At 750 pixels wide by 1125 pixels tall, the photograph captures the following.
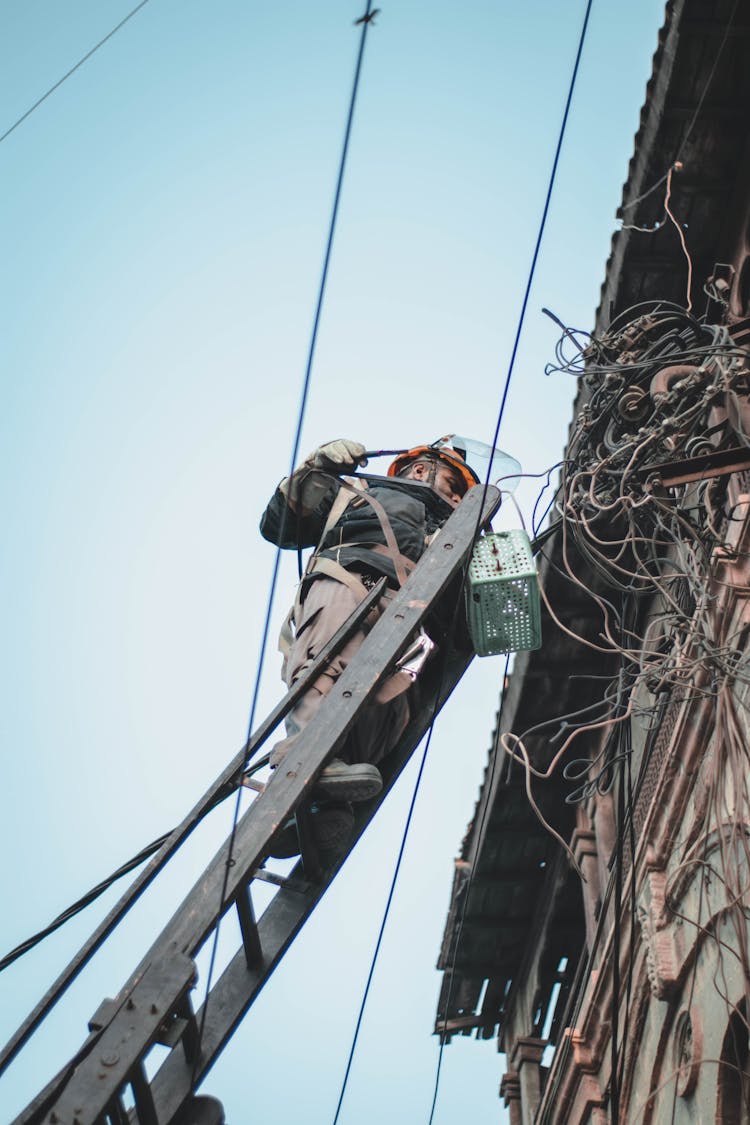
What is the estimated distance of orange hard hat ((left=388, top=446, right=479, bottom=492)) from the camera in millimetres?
6500

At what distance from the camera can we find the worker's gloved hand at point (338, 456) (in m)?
5.82

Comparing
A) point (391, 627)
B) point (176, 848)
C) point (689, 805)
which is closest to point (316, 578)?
point (391, 627)

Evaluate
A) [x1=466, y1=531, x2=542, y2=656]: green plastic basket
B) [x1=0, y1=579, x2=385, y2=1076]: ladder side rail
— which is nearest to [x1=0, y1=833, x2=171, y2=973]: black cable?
[x1=0, y1=579, x2=385, y2=1076]: ladder side rail

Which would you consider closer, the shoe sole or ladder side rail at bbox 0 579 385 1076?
ladder side rail at bbox 0 579 385 1076

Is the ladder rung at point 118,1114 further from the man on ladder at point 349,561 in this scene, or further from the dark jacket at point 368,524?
the dark jacket at point 368,524

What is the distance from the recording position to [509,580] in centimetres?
533

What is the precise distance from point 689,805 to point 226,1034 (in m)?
3.46

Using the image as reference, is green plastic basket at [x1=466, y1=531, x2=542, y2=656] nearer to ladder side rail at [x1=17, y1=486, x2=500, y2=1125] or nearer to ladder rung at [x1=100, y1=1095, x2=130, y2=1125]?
ladder side rail at [x1=17, y1=486, x2=500, y2=1125]

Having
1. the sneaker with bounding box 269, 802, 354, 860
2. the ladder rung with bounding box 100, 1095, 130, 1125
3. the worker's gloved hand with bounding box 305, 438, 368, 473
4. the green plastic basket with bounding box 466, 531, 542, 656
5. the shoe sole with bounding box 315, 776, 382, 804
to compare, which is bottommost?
the ladder rung with bounding box 100, 1095, 130, 1125

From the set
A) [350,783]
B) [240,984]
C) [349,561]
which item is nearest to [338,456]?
[349,561]

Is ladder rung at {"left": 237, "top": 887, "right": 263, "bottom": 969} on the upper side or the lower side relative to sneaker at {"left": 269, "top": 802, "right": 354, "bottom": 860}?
lower

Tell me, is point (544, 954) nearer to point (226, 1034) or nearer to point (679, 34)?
point (226, 1034)

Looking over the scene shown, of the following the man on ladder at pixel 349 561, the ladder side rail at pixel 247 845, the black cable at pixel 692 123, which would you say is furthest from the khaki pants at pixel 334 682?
the black cable at pixel 692 123

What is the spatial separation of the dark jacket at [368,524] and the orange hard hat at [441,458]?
297 mm
